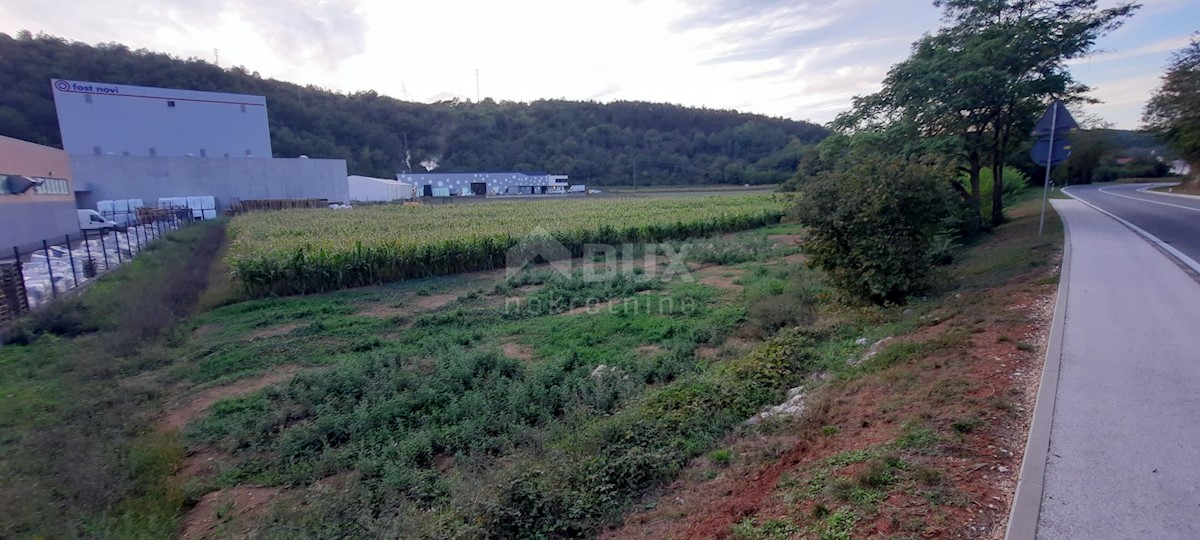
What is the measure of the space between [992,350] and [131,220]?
51177 millimetres

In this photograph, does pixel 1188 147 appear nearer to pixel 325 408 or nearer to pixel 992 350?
pixel 992 350

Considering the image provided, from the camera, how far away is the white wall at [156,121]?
4725 centimetres

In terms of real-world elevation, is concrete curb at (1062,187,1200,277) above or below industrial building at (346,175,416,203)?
below

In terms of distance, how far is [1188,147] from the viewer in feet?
90.3

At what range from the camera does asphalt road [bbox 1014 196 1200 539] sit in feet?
10.5

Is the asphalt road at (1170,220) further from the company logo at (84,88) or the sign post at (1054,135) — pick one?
A: the company logo at (84,88)

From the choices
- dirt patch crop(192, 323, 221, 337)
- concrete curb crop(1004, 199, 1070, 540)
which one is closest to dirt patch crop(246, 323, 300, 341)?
dirt patch crop(192, 323, 221, 337)

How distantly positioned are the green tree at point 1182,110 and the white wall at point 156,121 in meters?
69.9

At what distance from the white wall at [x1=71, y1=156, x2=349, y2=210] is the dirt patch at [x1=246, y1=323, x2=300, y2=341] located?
147ft

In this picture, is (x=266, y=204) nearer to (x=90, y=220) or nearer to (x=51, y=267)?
(x=90, y=220)

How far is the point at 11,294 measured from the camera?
12250 mm

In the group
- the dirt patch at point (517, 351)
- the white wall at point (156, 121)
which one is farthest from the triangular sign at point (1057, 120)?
the white wall at point (156, 121)

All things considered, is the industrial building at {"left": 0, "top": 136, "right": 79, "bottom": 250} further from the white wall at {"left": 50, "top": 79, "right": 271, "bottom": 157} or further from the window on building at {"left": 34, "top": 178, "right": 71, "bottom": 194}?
the white wall at {"left": 50, "top": 79, "right": 271, "bottom": 157}

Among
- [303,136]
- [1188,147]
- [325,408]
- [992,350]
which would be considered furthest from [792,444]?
[303,136]
